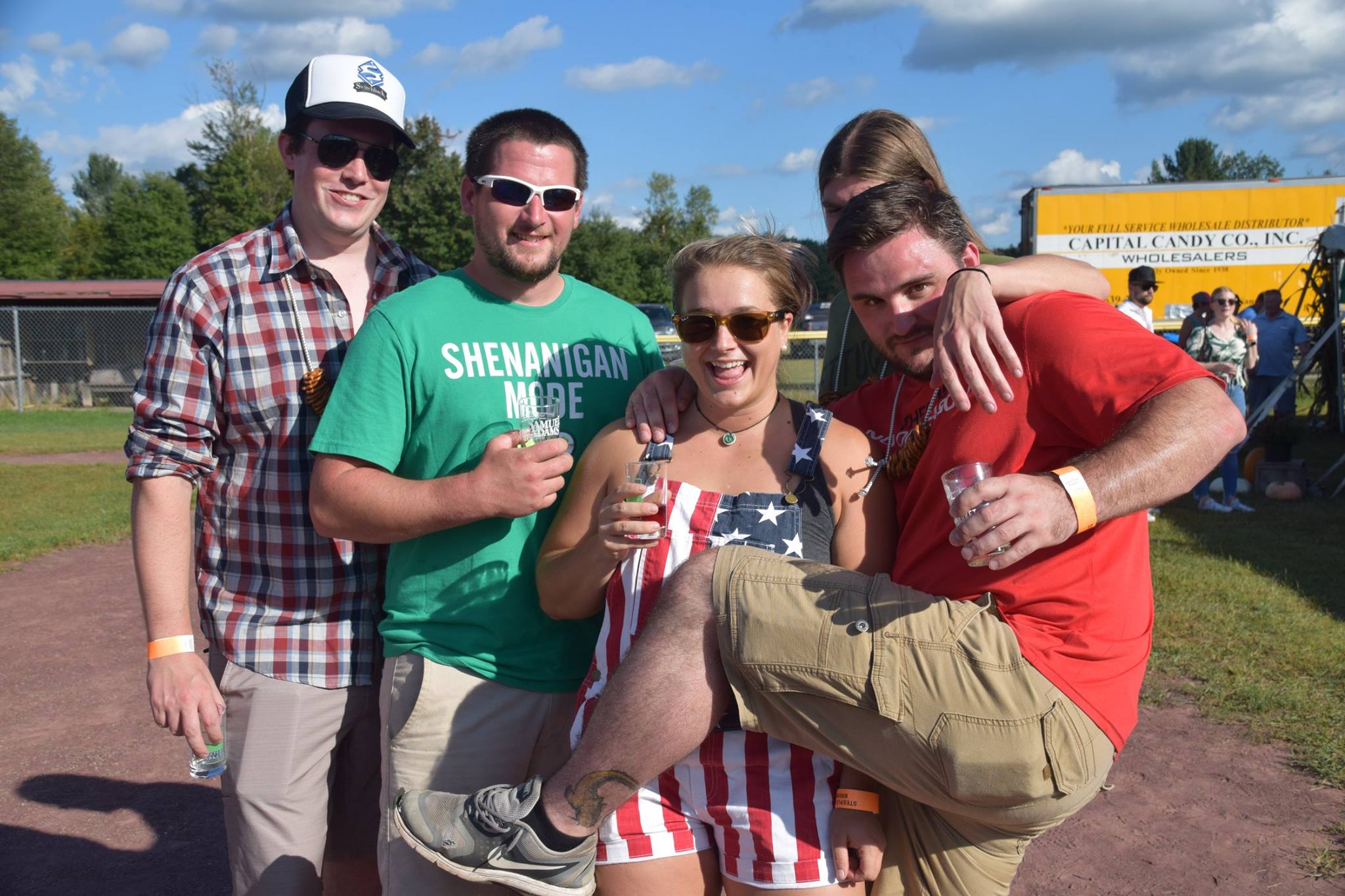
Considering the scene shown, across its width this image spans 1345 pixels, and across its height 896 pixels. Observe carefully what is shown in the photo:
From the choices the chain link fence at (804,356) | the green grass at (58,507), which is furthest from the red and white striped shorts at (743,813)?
the chain link fence at (804,356)

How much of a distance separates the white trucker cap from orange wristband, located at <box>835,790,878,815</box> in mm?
2279

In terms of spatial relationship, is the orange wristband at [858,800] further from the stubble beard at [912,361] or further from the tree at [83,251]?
the tree at [83,251]

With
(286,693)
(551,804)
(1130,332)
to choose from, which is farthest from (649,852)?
(1130,332)

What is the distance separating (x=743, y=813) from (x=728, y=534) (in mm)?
656

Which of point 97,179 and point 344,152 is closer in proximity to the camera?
point 344,152

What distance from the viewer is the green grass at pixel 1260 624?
5.36 meters

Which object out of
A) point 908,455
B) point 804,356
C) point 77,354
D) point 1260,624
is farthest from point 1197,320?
point 77,354

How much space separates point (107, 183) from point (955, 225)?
376ft

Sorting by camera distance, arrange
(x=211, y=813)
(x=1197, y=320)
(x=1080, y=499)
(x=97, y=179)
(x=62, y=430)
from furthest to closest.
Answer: (x=97, y=179) → (x=62, y=430) → (x=1197, y=320) → (x=211, y=813) → (x=1080, y=499)

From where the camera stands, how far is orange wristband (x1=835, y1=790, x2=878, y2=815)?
234 cm

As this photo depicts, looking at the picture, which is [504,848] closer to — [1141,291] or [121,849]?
[121,849]

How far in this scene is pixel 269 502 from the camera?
9.37 feet

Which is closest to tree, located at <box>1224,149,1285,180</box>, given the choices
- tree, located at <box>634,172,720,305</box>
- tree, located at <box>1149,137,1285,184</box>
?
tree, located at <box>1149,137,1285,184</box>

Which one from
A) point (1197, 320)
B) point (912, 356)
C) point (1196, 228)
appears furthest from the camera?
point (1196, 228)
